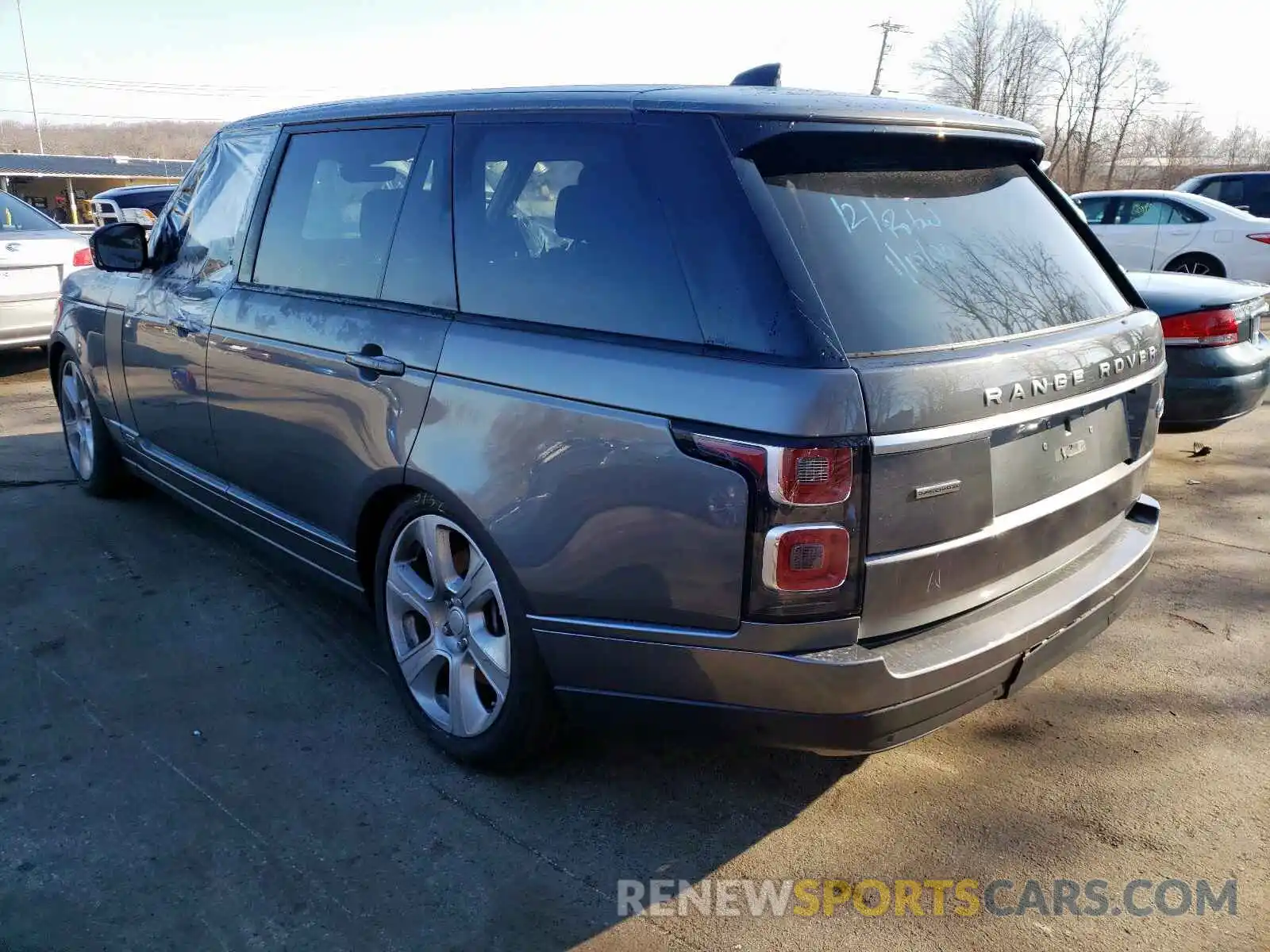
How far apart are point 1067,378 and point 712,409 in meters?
0.99

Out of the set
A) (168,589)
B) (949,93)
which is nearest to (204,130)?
(949,93)

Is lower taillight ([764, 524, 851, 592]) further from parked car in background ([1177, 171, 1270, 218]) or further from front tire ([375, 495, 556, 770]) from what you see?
parked car in background ([1177, 171, 1270, 218])

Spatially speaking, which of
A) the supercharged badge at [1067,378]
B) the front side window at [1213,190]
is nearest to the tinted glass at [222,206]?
the supercharged badge at [1067,378]

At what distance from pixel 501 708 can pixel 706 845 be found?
0.66 meters

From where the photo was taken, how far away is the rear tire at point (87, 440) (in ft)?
16.4

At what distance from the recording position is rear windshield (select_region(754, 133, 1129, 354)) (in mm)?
2205

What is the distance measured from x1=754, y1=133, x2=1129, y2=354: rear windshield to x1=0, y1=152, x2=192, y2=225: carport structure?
57.5 metres

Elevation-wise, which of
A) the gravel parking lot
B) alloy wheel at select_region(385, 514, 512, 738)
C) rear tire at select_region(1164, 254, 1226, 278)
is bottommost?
the gravel parking lot

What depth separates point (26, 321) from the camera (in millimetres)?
8164

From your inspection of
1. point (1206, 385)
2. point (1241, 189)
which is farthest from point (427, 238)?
point (1241, 189)

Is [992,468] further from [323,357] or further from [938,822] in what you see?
[323,357]

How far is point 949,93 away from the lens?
50469 millimetres

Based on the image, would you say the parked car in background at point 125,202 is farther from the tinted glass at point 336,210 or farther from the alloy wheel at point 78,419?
the tinted glass at point 336,210

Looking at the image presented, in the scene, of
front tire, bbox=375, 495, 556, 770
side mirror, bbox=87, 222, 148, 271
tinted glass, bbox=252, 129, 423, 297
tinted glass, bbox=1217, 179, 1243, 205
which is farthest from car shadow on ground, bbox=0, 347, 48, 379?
tinted glass, bbox=1217, 179, 1243, 205
